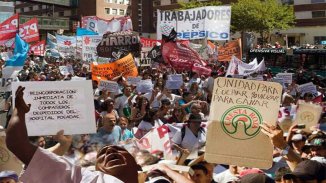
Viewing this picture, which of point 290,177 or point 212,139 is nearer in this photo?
point 290,177

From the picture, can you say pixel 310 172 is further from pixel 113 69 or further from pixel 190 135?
pixel 113 69

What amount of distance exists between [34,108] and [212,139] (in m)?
1.73

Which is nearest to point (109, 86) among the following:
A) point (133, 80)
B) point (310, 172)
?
point (133, 80)

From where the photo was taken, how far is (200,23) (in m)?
15.7

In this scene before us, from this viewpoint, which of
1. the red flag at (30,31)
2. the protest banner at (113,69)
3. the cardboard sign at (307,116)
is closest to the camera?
the cardboard sign at (307,116)

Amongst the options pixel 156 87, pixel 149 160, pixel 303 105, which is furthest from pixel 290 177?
pixel 156 87

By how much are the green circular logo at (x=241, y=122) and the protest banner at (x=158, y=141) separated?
5.06 feet

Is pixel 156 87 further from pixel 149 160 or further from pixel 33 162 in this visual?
pixel 33 162

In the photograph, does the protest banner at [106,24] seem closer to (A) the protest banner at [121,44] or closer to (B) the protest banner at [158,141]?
(A) the protest banner at [121,44]

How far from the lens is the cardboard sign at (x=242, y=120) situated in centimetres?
374

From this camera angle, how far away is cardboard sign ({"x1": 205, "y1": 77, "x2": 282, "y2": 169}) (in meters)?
3.74

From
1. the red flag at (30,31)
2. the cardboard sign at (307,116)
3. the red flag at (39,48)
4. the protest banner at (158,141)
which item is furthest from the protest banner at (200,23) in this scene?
the cardboard sign at (307,116)

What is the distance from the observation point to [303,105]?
5078 mm

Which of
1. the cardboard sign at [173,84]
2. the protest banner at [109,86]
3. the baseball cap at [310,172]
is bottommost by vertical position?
the cardboard sign at [173,84]
